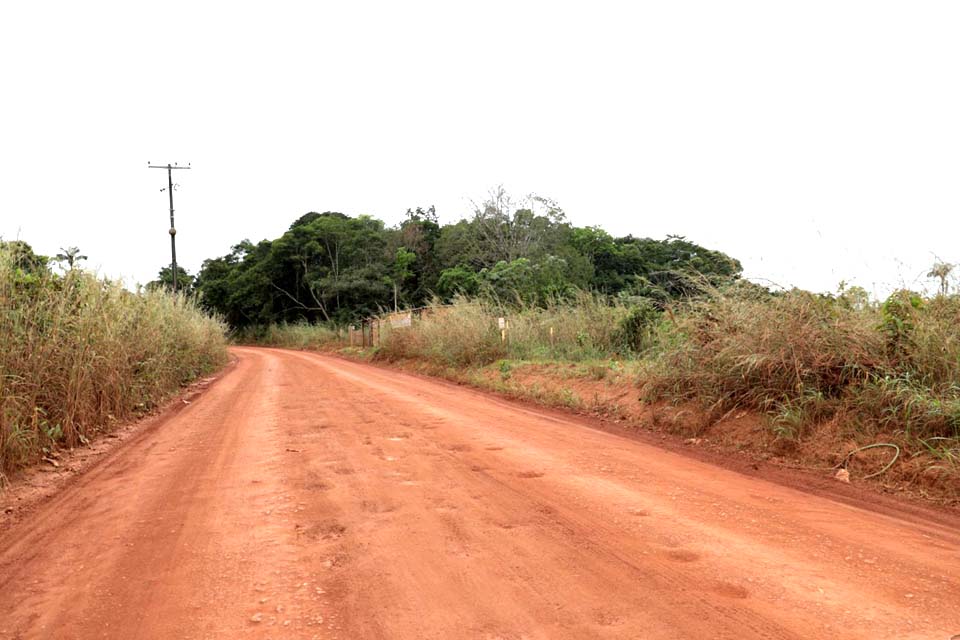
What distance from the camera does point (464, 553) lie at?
397cm

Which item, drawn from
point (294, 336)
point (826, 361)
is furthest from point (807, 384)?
point (294, 336)

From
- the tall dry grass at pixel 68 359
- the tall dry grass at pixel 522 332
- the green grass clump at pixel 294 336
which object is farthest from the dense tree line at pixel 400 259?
the tall dry grass at pixel 68 359

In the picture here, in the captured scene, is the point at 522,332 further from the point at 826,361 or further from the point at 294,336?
the point at 294,336

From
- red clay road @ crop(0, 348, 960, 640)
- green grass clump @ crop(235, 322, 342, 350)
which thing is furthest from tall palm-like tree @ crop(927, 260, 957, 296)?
green grass clump @ crop(235, 322, 342, 350)

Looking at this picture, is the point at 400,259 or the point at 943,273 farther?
the point at 400,259

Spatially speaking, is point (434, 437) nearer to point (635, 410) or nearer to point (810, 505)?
point (635, 410)

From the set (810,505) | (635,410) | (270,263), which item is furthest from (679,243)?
(810,505)

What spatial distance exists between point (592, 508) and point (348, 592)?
6.95ft

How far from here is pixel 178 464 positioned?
687cm

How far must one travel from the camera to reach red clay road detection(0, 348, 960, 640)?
10.2 ft

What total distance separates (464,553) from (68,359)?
6.47 metres

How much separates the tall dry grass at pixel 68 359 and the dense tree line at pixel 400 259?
81.9 feet

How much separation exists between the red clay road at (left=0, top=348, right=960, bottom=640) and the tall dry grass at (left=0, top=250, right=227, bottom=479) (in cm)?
97

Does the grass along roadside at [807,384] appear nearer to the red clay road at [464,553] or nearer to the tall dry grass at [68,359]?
the red clay road at [464,553]
